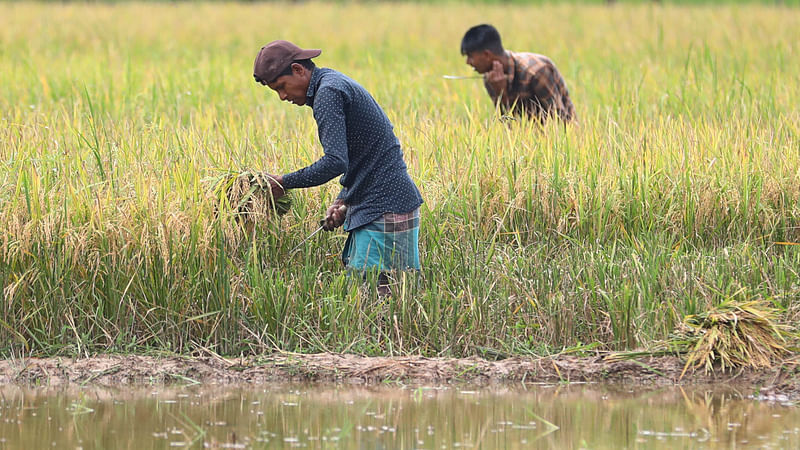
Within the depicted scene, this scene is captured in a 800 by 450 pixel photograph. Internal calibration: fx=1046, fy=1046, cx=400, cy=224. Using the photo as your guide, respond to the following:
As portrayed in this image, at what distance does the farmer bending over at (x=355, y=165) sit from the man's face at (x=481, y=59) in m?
2.19

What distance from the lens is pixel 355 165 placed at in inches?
189

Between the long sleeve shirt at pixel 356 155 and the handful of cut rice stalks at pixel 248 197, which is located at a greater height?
the long sleeve shirt at pixel 356 155

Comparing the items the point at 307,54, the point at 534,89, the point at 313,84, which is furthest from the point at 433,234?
the point at 534,89

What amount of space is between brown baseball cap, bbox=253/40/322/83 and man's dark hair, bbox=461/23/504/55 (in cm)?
246

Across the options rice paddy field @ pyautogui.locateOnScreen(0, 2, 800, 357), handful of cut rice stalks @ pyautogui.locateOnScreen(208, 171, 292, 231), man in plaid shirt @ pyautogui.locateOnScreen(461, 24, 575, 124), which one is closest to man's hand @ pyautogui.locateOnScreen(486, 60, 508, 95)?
man in plaid shirt @ pyautogui.locateOnScreen(461, 24, 575, 124)

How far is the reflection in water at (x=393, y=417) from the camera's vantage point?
12.6ft

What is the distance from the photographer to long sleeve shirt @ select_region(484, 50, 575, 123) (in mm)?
6938

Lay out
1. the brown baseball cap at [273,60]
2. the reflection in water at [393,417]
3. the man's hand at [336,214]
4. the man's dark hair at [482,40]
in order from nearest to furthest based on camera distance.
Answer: the reflection in water at [393,417] < the brown baseball cap at [273,60] < the man's hand at [336,214] < the man's dark hair at [482,40]

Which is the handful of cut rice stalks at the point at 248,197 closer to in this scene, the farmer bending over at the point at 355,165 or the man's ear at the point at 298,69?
the farmer bending over at the point at 355,165

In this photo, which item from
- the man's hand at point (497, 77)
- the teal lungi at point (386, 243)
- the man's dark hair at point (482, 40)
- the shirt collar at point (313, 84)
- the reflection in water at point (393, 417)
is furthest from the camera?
the man's hand at point (497, 77)

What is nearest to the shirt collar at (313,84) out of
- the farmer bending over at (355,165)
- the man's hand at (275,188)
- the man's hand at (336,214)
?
the farmer bending over at (355,165)

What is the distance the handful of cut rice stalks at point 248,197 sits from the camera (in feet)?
16.5

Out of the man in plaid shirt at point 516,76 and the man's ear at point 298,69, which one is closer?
the man's ear at point 298,69

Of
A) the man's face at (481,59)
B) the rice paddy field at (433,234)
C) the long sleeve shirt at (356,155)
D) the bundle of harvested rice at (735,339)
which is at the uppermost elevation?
the man's face at (481,59)
